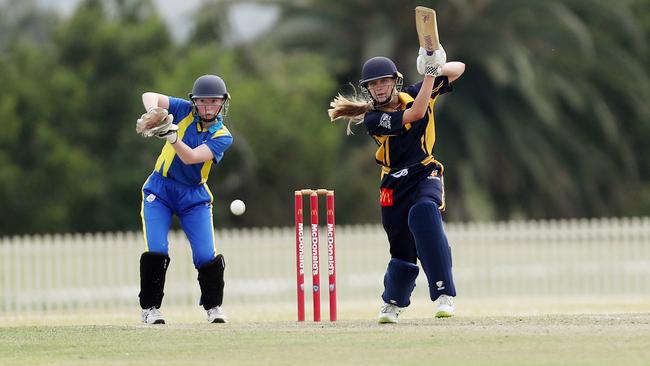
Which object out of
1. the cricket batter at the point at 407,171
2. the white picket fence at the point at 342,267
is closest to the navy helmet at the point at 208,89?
the cricket batter at the point at 407,171

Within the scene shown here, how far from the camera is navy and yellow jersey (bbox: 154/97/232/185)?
391 inches

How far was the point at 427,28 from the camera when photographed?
916 centimetres

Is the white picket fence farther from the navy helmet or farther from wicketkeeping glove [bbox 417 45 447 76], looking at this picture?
wicketkeeping glove [bbox 417 45 447 76]

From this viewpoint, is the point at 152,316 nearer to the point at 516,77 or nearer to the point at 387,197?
the point at 387,197

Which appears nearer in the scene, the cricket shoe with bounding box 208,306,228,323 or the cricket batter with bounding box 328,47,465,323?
the cricket batter with bounding box 328,47,465,323

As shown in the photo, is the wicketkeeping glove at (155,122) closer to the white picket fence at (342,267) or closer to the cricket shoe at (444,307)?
the cricket shoe at (444,307)

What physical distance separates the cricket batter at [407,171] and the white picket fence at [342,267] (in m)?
10.6

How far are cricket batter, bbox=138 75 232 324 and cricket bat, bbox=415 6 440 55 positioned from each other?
1.59 meters

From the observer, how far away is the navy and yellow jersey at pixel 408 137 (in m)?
9.45

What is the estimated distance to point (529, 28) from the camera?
29250 millimetres

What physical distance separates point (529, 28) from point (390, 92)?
20.3 meters

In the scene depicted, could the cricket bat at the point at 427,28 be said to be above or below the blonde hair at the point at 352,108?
above

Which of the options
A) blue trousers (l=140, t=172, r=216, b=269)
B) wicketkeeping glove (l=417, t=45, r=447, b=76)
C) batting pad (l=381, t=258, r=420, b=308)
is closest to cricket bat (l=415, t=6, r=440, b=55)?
wicketkeeping glove (l=417, t=45, r=447, b=76)

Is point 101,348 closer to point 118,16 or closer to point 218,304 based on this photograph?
point 218,304
